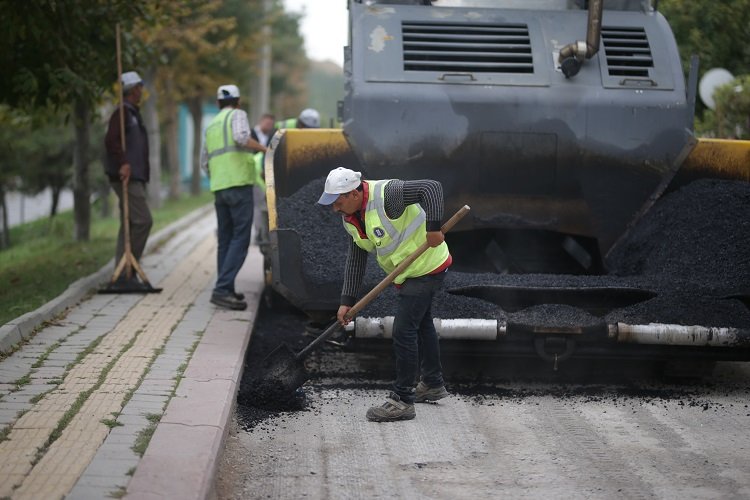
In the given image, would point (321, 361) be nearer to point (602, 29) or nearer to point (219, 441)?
point (219, 441)

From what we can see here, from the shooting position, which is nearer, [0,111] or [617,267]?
[617,267]

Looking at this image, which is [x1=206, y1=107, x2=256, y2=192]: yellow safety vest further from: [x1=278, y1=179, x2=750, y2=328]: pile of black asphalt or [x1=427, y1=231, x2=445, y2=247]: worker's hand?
[x1=427, y1=231, x2=445, y2=247]: worker's hand

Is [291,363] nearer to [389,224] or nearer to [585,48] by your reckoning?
[389,224]

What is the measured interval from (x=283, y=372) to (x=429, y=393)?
0.85 metres

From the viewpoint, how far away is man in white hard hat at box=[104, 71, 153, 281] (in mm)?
9266

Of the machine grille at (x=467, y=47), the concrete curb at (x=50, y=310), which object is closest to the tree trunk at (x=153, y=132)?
the concrete curb at (x=50, y=310)

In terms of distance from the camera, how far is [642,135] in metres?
7.62

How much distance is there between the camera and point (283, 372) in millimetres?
6367

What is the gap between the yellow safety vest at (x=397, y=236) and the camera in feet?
19.4

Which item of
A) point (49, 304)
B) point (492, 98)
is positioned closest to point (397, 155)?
point (492, 98)

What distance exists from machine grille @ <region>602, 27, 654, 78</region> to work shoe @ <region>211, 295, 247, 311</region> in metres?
3.28

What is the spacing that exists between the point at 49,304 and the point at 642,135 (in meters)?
4.40

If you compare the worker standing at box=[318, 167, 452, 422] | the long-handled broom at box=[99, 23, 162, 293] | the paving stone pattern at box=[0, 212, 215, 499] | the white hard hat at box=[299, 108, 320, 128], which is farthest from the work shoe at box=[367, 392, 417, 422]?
the white hard hat at box=[299, 108, 320, 128]

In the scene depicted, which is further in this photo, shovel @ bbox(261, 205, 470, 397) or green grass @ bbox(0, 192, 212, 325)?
green grass @ bbox(0, 192, 212, 325)
